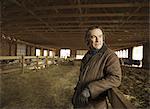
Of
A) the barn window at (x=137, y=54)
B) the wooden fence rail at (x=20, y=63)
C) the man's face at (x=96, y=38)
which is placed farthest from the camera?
the barn window at (x=137, y=54)

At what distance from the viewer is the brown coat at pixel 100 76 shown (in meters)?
1.66

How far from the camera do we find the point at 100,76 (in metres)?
1.78

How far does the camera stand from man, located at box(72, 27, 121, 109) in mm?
1659

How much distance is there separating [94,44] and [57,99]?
10.4ft

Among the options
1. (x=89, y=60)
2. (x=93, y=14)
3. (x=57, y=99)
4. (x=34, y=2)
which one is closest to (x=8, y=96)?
(x=57, y=99)

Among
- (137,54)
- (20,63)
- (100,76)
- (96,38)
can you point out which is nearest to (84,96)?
(100,76)

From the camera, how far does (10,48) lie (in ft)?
44.8

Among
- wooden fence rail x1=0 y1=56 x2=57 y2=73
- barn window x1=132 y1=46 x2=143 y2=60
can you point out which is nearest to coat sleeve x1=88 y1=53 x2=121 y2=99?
wooden fence rail x1=0 y1=56 x2=57 y2=73

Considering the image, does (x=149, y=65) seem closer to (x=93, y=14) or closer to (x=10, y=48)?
(x=93, y=14)

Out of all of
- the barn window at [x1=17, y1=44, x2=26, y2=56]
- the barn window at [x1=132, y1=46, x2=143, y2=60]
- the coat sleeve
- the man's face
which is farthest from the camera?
the barn window at [x1=132, y1=46, x2=143, y2=60]

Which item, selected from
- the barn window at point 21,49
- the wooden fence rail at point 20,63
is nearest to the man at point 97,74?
the wooden fence rail at point 20,63

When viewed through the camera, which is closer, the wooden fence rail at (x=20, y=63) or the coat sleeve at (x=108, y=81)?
the coat sleeve at (x=108, y=81)

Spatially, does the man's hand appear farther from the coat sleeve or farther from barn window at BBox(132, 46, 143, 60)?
barn window at BBox(132, 46, 143, 60)

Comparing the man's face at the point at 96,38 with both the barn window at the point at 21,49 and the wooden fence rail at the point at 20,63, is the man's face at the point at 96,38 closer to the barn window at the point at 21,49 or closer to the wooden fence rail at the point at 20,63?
the wooden fence rail at the point at 20,63
